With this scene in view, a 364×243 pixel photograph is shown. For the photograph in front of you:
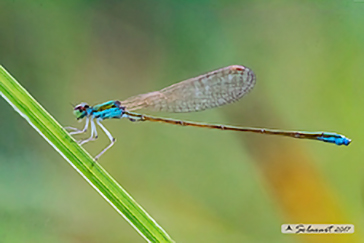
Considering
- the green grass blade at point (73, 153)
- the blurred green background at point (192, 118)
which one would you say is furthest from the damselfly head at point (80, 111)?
the green grass blade at point (73, 153)

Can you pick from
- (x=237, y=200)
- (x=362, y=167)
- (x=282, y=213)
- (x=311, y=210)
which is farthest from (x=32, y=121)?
(x=362, y=167)

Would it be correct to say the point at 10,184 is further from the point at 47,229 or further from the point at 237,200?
the point at 237,200

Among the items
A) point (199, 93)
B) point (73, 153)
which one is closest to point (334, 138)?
point (199, 93)

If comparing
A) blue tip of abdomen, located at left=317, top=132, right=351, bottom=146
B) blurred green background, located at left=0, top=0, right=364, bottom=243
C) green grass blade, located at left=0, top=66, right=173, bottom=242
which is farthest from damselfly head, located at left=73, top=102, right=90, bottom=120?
blue tip of abdomen, located at left=317, top=132, right=351, bottom=146

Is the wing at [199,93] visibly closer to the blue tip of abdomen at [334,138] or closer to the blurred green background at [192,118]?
the blurred green background at [192,118]

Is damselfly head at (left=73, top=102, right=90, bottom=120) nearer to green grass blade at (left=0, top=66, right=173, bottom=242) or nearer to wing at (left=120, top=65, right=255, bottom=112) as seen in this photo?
wing at (left=120, top=65, right=255, bottom=112)
